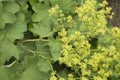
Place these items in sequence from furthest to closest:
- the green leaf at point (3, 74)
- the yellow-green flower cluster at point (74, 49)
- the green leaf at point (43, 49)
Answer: the green leaf at point (43, 49) < the green leaf at point (3, 74) < the yellow-green flower cluster at point (74, 49)

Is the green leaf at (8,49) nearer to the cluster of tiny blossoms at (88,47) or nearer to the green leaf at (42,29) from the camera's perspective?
the green leaf at (42,29)

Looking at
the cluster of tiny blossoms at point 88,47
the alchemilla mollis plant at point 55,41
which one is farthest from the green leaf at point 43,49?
the cluster of tiny blossoms at point 88,47

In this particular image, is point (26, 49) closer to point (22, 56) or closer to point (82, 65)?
point (22, 56)

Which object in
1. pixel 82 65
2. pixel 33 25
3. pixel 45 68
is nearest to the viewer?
pixel 82 65

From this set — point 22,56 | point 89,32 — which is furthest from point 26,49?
point 89,32

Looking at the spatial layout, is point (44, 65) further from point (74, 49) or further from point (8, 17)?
point (8, 17)

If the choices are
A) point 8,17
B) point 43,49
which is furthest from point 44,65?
point 8,17

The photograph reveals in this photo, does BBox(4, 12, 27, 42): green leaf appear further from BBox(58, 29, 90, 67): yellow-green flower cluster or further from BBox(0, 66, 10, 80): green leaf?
BBox(58, 29, 90, 67): yellow-green flower cluster
